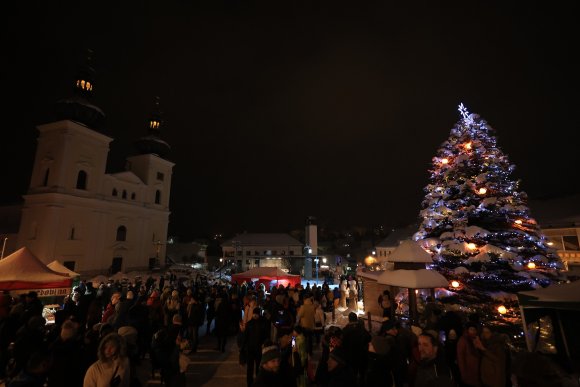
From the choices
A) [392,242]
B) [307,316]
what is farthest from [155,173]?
[307,316]

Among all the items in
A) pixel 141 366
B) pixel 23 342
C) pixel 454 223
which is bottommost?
pixel 141 366

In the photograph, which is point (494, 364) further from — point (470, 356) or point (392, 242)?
point (392, 242)

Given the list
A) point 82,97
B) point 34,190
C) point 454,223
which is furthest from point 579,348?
point 82,97

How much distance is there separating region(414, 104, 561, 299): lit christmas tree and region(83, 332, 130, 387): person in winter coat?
9.41 meters

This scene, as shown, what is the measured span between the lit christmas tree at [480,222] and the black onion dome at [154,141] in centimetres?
4527

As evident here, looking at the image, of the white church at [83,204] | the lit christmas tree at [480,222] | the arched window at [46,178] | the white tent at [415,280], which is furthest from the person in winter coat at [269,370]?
the arched window at [46,178]

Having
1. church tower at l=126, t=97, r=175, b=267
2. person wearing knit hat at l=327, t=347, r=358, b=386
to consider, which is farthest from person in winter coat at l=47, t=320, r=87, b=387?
church tower at l=126, t=97, r=175, b=267

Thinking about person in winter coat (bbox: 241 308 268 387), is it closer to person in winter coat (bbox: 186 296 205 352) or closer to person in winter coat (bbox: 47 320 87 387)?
person in winter coat (bbox: 186 296 205 352)

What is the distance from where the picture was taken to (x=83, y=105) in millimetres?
33531

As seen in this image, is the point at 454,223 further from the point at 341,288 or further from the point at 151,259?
the point at 151,259

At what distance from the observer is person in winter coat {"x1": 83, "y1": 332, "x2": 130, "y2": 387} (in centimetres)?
369

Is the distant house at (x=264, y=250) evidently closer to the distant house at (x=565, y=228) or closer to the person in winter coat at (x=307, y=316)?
the distant house at (x=565, y=228)

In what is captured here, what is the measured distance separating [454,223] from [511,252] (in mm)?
1755

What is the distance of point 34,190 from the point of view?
3112 centimetres
